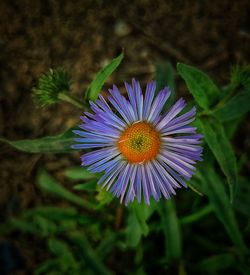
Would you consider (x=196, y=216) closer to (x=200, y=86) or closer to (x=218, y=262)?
(x=218, y=262)

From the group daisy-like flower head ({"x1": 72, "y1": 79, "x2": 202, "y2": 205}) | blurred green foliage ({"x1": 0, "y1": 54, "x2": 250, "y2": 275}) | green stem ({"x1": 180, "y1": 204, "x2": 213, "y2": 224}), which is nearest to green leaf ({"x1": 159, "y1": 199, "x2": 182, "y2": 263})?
blurred green foliage ({"x1": 0, "y1": 54, "x2": 250, "y2": 275})

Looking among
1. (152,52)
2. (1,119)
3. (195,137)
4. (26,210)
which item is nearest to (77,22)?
(152,52)

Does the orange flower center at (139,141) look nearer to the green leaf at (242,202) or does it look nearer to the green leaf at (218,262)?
the green leaf at (242,202)

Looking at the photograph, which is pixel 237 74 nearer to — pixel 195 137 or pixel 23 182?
pixel 195 137

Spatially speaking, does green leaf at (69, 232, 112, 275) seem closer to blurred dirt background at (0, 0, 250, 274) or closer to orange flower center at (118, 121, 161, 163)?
blurred dirt background at (0, 0, 250, 274)

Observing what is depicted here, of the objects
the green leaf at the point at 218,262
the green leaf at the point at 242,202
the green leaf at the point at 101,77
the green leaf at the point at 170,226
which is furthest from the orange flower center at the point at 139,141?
the green leaf at the point at 218,262

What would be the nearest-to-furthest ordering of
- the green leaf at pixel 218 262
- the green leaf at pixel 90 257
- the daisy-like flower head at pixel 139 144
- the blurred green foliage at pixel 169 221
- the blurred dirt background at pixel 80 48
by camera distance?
the daisy-like flower head at pixel 139 144
the blurred green foliage at pixel 169 221
the green leaf at pixel 90 257
the green leaf at pixel 218 262
the blurred dirt background at pixel 80 48
